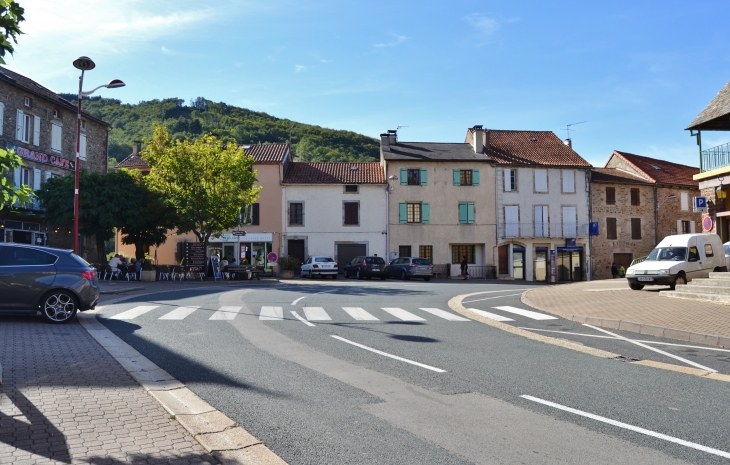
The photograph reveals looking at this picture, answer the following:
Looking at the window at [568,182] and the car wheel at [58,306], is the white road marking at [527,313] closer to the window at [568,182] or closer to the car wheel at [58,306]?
the car wheel at [58,306]

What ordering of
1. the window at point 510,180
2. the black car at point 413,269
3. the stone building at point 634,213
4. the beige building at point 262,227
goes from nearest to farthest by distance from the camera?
the black car at point 413,269 → the beige building at point 262,227 → the window at point 510,180 → the stone building at point 634,213

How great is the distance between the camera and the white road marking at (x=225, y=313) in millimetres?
12855

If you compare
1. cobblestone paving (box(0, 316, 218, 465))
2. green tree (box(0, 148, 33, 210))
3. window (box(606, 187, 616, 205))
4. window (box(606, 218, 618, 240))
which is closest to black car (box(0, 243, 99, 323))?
cobblestone paving (box(0, 316, 218, 465))

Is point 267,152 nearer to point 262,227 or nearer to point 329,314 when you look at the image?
point 262,227

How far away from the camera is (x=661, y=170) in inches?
1977

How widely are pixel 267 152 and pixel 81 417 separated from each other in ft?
136

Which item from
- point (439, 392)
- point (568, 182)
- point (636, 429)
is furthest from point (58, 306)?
point (568, 182)

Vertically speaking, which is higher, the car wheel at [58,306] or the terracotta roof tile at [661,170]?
the terracotta roof tile at [661,170]

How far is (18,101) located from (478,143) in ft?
100

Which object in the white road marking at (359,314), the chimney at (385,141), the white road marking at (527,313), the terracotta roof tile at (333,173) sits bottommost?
the white road marking at (527,313)

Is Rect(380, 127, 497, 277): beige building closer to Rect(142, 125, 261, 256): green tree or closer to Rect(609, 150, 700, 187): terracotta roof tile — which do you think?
Rect(142, 125, 261, 256): green tree

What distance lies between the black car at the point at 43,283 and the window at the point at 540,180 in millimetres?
38724

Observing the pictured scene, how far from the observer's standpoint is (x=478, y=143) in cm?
4566

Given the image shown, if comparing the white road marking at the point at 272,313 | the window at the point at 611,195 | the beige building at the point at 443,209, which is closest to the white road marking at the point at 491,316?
the white road marking at the point at 272,313
